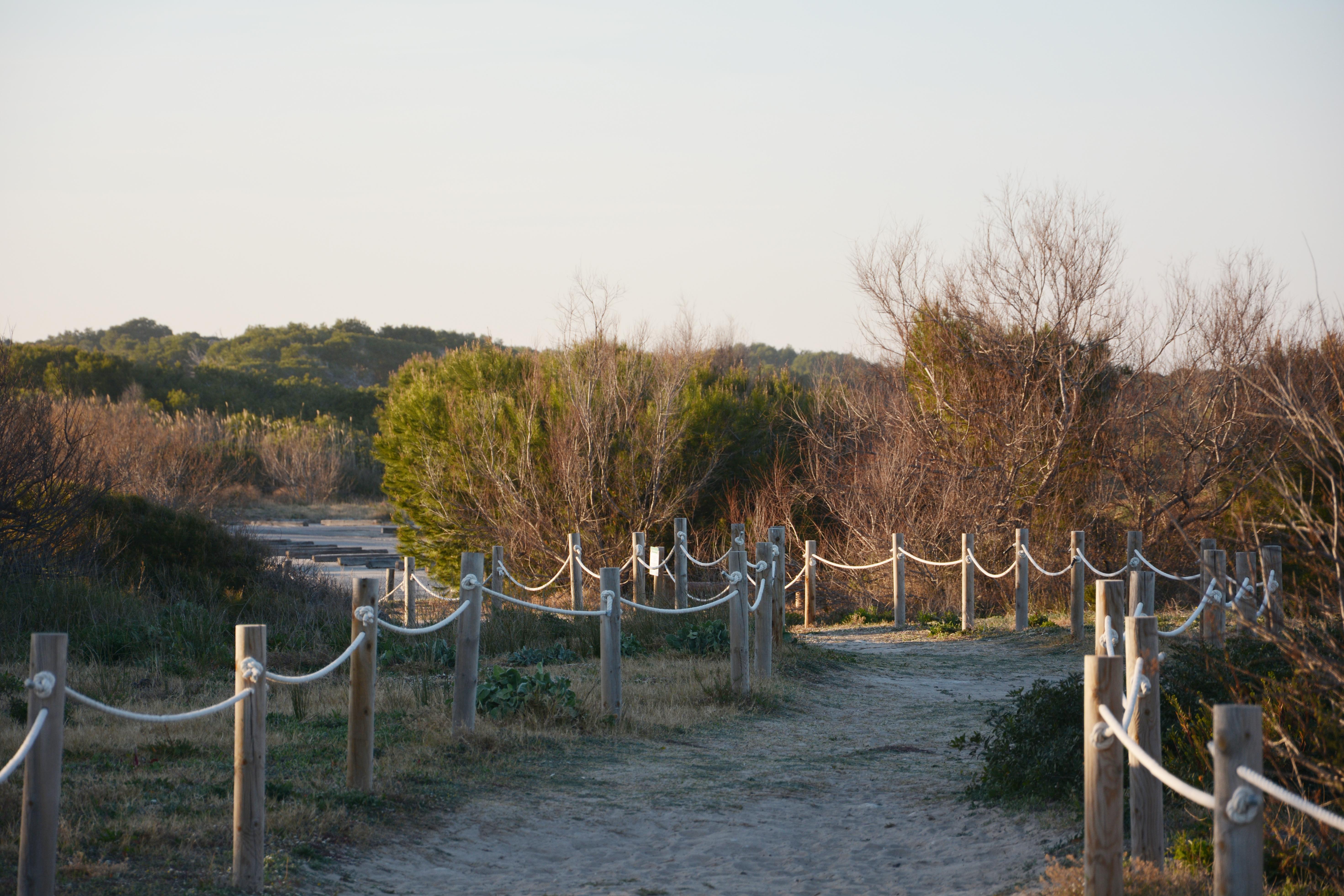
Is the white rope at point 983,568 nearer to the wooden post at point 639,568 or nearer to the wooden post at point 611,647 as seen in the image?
the wooden post at point 639,568

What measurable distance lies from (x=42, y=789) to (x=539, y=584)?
15266mm

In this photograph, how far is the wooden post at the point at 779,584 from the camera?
11430 mm

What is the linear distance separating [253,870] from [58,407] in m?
24.4

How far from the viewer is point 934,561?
16.9m

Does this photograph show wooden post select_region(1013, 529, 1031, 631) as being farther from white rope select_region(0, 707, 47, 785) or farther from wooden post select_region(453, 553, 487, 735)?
white rope select_region(0, 707, 47, 785)

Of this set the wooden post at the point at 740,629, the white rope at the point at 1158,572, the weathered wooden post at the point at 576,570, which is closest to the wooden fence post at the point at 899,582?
the white rope at the point at 1158,572

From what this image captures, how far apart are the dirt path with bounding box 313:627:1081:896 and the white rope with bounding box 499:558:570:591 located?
4177 millimetres

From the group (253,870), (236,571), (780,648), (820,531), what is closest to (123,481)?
(236,571)

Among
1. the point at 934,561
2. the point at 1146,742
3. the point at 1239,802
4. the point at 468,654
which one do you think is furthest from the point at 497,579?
the point at 1239,802

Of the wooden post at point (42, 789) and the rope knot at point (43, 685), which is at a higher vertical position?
the rope knot at point (43, 685)

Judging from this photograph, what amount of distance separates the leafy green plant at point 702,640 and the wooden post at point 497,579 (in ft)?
6.23

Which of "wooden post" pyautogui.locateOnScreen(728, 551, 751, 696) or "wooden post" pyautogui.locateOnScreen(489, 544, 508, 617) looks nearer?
"wooden post" pyautogui.locateOnScreen(728, 551, 751, 696)

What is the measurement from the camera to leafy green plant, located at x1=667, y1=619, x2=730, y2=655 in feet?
36.7

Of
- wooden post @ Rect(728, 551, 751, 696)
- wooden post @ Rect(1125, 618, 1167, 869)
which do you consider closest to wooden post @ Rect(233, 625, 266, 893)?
wooden post @ Rect(1125, 618, 1167, 869)
